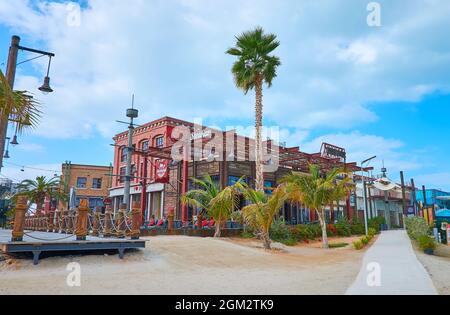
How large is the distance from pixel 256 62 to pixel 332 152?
20478mm

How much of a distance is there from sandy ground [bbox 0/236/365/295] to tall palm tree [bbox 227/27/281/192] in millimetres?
9720

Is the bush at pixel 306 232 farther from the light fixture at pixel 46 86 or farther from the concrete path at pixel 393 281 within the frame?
the light fixture at pixel 46 86

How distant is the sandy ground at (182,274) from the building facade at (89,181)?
3274cm

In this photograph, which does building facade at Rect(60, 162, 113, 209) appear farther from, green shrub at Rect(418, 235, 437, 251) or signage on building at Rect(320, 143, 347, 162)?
green shrub at Rect(418, 235, 437, 251)

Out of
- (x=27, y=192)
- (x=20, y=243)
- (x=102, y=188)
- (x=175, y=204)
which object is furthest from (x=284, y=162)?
(x=102, y=188)

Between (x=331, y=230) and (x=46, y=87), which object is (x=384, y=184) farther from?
(x=46, y=87)

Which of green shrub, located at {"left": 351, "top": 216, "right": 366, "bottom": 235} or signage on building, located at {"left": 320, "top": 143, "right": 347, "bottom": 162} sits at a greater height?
signage on building, located at {"left": 320, "top": 143, "right": 347, "bottom": 162}

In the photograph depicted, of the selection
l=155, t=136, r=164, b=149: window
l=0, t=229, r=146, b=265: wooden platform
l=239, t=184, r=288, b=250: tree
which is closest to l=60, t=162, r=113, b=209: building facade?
l=155, t=136, r=164, b=149: window

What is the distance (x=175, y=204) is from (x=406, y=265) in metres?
19.3

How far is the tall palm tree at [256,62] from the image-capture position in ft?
67.1

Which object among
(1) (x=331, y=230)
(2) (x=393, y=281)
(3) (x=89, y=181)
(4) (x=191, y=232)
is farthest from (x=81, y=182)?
(2) (x=393, y=281)

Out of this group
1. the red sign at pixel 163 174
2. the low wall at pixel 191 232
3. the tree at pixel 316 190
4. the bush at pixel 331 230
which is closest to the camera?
the tree at pixel 316 190

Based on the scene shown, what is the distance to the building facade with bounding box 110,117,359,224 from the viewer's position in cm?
2469

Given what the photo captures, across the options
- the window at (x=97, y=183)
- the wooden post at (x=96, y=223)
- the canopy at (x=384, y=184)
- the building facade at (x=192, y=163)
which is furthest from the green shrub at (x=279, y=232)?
the window at (x=97, y=183)
